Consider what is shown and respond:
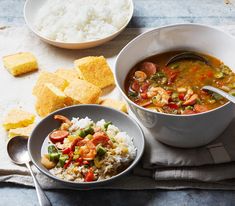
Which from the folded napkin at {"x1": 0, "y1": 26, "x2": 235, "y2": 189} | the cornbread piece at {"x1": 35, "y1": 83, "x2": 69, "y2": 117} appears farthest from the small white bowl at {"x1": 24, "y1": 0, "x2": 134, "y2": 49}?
the folded napkin at {"x1": 0, "y1": 26, "x2": 235, "y2": 189}

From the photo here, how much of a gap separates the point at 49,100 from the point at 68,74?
362 mm

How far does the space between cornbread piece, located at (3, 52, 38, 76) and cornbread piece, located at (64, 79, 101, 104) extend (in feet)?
1.47

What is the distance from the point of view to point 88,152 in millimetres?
2299

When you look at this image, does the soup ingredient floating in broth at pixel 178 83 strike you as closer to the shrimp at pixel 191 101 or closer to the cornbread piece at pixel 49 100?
the shrimp at pixel 191 101

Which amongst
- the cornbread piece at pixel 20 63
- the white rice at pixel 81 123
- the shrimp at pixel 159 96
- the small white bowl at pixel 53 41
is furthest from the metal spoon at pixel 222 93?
the cornbread piece at pixel 20 63

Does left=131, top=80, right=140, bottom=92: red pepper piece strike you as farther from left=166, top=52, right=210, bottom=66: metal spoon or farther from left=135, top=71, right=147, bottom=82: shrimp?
left=166, top=52, right=210, bottom=66: metal spoon

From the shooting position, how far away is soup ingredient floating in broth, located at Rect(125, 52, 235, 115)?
2377 mm

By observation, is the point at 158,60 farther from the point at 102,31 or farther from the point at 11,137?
the point at 11,137

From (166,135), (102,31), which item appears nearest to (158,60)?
(166,135)

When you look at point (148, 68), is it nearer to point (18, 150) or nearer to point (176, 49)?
point (176, 49)

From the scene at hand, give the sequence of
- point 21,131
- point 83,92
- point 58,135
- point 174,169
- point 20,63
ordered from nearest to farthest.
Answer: point 174,169 → point 58,135 → point 21,131 → point 83,92 → point 20,63

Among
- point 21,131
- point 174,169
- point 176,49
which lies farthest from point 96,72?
point 174,169

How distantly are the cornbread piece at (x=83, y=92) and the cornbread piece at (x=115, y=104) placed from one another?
0.20 ft

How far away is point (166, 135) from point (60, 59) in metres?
1.18
